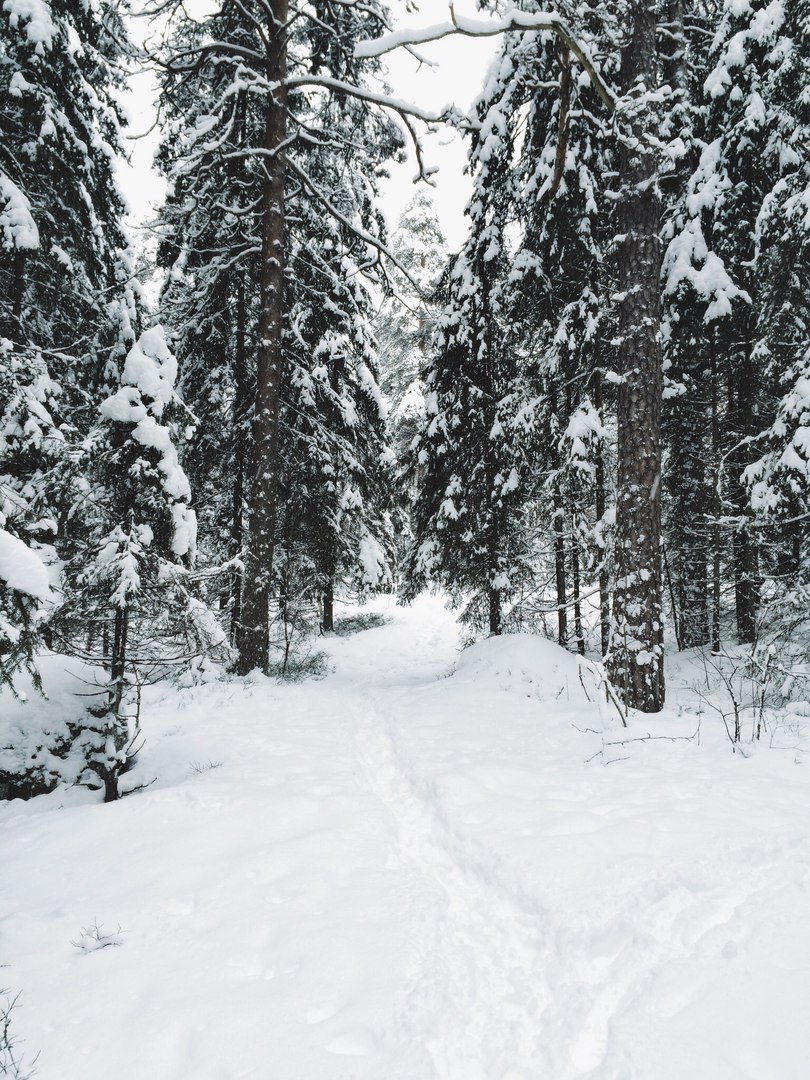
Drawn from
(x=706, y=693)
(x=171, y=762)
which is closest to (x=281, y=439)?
(x=171, y=762)

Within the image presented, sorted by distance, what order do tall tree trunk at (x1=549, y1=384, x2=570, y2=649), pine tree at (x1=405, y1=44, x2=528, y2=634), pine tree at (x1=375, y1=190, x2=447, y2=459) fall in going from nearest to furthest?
1. tall tree trunk at (x1=549, y1=384, x2=570, y2=649)
2. pine tree at (x1=405, y1=44, x2=528, y2=634)
3. pine tree at (x1=375, y1=190, x2=447, y2=459)

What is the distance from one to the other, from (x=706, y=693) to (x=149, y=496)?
7.64 metres

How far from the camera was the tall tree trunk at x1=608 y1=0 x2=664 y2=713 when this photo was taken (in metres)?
6.21

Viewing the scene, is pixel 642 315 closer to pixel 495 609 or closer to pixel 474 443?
pixel 474 443

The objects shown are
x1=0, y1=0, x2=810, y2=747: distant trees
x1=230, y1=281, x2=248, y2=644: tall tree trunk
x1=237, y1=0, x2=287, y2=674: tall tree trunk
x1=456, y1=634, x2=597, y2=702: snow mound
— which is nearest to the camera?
x1=0, y1=0, x2=810, y2=747: distant trees

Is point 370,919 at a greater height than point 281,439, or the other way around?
point 281,439

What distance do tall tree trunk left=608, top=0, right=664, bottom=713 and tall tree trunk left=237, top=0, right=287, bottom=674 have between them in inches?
234

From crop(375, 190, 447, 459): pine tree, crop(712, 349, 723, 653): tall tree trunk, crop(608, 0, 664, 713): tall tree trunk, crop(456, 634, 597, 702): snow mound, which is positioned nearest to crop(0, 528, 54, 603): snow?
crop(608, 0, 664, 713): tall tree trunk

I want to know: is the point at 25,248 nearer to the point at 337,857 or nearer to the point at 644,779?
the point at 337,857

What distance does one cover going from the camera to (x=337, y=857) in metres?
3.59

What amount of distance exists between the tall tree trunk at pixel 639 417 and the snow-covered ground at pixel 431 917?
38.9 inches

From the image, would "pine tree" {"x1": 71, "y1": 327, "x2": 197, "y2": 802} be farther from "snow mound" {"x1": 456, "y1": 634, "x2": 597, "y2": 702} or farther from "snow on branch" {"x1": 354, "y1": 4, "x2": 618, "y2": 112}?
"snow mound" {"x1": 456, "y1": 634, "x2": 597, "y2": 702}

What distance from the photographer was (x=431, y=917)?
117 inches

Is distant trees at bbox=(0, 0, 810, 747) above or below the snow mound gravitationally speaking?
above
